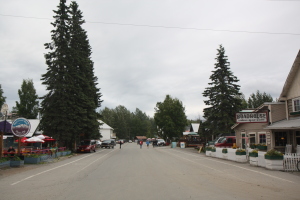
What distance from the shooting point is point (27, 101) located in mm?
61281

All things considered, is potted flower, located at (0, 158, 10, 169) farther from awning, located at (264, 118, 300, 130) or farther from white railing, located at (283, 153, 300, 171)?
awning, located at (264, 118, 300, 130)

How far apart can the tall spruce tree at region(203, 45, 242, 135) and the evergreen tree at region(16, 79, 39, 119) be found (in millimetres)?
43320

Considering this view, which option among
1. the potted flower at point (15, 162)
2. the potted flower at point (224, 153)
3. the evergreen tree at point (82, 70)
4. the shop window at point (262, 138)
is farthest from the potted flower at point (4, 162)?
the shop window at point (262, 138)

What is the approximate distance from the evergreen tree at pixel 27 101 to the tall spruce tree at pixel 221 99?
4332 cm

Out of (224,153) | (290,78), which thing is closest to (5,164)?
(224,153)

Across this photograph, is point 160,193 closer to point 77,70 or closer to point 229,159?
point 229,159

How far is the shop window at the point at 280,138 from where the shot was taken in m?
22.0

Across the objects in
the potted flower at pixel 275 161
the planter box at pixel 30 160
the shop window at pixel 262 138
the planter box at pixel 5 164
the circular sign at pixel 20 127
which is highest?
the circular sign at pixel 20 127

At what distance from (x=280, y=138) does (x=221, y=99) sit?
1366cm

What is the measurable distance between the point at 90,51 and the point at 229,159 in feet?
100

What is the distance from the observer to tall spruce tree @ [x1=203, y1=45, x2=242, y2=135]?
3522cm

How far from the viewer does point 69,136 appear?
3159cm

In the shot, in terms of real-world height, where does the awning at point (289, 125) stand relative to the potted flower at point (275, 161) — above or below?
above

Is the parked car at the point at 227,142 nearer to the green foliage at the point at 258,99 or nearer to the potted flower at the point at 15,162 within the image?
the potted flower at the point at 15,162
